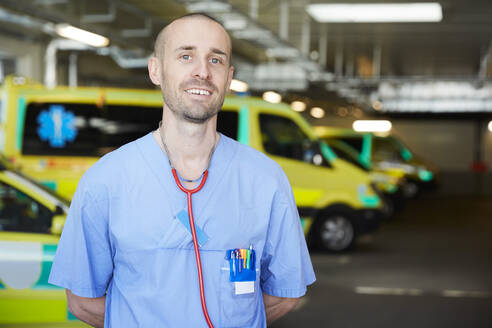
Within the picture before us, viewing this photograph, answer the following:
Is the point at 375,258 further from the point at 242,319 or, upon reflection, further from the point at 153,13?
the point at 242,319

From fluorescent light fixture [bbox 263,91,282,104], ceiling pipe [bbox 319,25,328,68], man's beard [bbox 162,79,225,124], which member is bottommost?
man's beard [bbox 162,79,225,124]

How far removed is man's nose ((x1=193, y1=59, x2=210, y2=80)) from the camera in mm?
1934

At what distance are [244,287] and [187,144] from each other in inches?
18.6

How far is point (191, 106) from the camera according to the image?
196cm

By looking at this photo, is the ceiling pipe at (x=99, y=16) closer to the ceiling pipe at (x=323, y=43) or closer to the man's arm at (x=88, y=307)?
the ceiling pipe at (x=323, y=43)

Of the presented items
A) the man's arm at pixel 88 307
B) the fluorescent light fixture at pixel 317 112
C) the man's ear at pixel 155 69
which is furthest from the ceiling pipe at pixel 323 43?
the man's arm at pixel 88 307

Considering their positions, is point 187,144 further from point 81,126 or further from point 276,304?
point 81,126

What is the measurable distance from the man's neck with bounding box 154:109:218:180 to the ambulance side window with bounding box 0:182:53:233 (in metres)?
2.15

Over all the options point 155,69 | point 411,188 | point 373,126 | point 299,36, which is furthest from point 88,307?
point 373,126

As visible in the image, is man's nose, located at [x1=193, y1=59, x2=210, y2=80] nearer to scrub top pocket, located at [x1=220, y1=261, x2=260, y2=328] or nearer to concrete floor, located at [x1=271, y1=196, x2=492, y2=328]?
scrub top pocket, located at [x1=220, y1=261, x2=260, y2=328]

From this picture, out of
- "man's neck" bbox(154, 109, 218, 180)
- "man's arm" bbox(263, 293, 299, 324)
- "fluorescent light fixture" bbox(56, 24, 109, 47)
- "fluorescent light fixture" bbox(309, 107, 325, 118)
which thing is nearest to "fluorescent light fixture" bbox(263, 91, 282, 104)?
"fluorescent light fixture" bbox(309, 107, 325, 118)

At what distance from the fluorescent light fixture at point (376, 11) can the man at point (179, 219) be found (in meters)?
7.72

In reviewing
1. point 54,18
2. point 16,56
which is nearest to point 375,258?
point 54,18

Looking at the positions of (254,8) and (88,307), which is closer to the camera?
(88,307)
